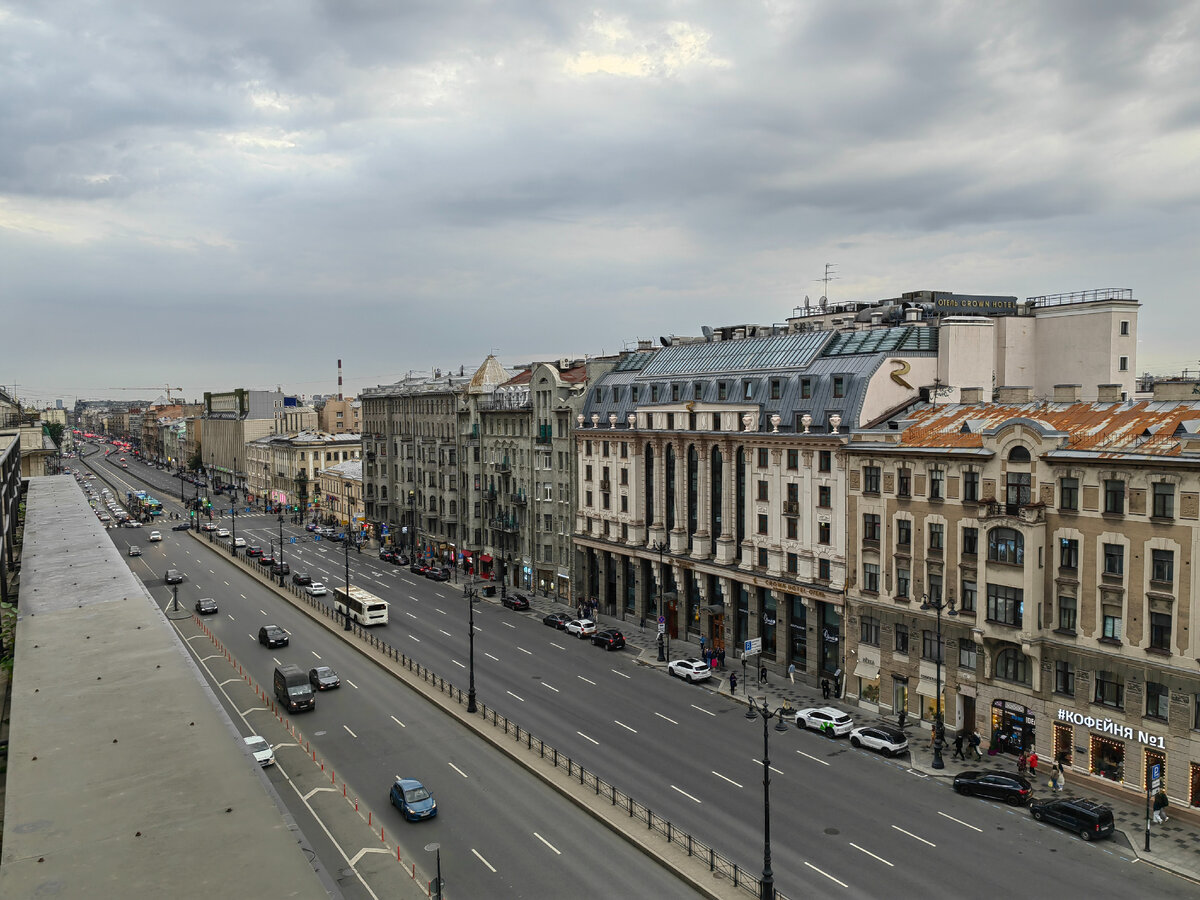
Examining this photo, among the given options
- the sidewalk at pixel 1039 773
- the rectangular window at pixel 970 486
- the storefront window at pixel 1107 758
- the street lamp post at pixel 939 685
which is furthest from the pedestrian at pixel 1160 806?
the rectangular window at pixel 970 486

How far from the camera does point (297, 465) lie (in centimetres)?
16312

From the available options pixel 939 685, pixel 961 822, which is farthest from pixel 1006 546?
pixel 961 822

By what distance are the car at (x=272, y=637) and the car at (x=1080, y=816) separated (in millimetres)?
54933

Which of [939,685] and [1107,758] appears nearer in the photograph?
[1107,758]

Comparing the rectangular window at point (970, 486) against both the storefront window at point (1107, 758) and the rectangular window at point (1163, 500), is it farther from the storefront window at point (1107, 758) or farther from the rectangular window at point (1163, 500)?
the storefront window at point (1107, 758)

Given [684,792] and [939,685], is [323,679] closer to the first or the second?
[684,792]

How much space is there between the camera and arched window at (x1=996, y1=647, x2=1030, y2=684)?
1847 inches

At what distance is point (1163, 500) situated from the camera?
1619 inches

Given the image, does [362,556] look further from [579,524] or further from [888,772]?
[888,772]

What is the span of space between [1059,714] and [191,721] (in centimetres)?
4065

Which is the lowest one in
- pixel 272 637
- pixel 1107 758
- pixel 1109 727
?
pixel 272 637

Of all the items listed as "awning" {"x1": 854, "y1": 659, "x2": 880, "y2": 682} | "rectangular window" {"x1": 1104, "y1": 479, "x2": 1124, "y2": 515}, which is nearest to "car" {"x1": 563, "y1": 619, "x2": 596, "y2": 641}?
"awning" {"x1": 854, "y1": 659, "x2": 880, "y2": 682}

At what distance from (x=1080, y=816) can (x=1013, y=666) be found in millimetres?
10407

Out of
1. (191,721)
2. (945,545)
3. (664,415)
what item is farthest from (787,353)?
(191,721)
